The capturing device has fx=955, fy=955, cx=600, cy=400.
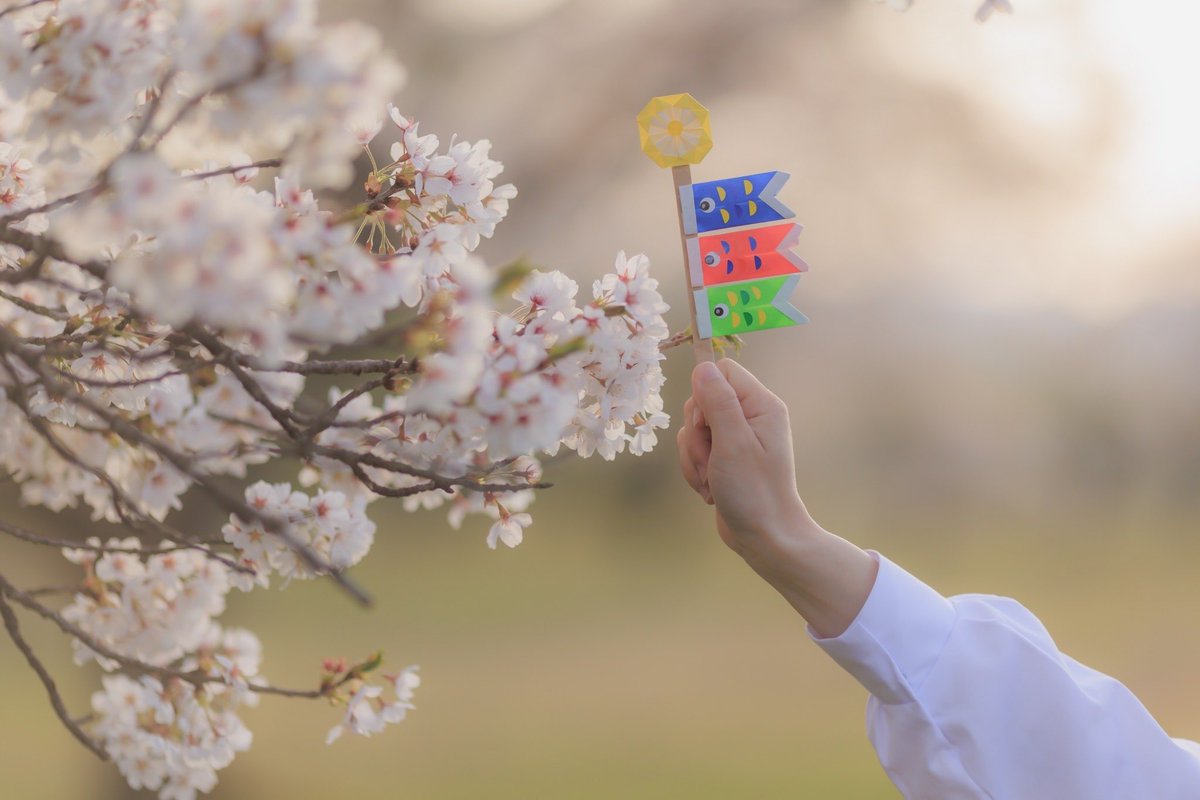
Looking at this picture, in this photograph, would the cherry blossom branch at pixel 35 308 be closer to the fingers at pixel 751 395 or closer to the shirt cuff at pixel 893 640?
the fingers at pixel 751 395

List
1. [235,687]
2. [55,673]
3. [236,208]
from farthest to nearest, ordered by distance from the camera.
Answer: [55,673] → [235,687] → [236,208]

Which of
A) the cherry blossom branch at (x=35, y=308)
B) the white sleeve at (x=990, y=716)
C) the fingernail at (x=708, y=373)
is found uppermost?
the fingernail at (x=708, y=373)

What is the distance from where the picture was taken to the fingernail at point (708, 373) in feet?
2.26

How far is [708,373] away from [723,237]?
0.36 feet

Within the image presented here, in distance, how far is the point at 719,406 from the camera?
68cm

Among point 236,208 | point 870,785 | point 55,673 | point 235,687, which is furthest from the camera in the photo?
point 870,785

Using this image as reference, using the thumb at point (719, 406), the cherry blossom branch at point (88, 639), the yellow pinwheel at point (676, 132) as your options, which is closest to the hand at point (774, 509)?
the thumb at point (719, 406)

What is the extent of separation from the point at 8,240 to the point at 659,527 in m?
→ 1.88

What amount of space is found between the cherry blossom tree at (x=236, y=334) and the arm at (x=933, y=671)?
0.27ft

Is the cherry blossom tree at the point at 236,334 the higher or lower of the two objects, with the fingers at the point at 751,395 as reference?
lower

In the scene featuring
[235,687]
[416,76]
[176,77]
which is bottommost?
[235,687]

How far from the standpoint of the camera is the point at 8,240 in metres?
0.47

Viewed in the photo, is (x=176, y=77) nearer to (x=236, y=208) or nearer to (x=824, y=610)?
(x=236, y=208)

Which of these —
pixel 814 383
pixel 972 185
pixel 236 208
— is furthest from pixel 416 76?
pixel 236 208
